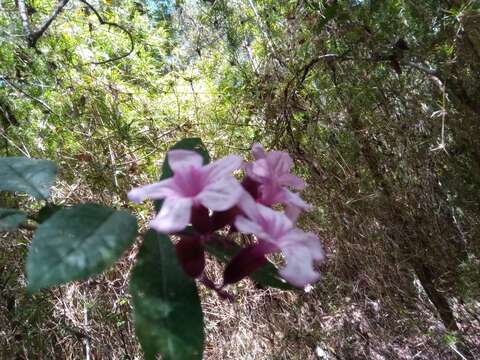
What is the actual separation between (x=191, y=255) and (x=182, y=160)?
0.11 meters

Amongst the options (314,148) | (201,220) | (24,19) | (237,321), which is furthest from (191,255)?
(24,19)

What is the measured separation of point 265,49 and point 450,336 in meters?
1.32

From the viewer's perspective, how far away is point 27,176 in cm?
65

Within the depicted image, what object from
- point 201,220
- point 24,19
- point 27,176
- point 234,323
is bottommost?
point 234,323

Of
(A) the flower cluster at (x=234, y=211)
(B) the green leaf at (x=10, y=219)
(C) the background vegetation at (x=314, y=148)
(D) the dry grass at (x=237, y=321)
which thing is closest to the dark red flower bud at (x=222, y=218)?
(A) the flower cluster at (x=234, y=211)

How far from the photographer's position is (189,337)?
16.3 inches

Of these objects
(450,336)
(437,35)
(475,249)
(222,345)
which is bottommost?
(222,345)

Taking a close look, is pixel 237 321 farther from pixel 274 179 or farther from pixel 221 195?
pixel 221 195

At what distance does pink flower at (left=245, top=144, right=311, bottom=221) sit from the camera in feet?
1.77

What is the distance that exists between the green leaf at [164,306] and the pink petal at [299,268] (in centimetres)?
10

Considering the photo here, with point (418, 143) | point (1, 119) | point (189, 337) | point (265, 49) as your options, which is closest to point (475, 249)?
point (418, 143)

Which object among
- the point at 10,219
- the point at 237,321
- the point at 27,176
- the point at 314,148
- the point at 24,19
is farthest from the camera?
the point at 237,321

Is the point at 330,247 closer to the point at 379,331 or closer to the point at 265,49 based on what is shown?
the point at 379,331

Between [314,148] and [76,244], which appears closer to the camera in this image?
[76,244]
